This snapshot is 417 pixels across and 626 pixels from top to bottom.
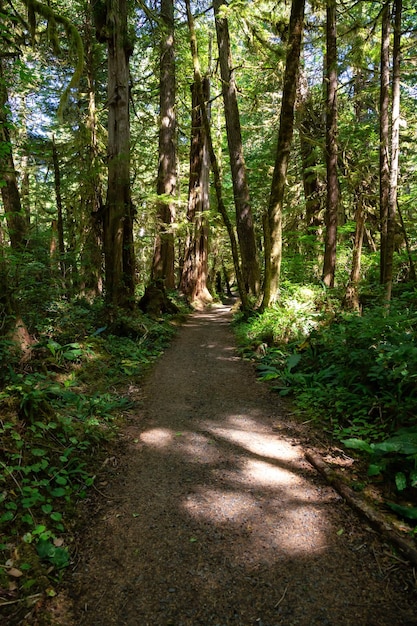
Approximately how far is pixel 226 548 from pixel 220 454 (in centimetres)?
136

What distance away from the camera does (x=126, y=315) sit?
9.07m

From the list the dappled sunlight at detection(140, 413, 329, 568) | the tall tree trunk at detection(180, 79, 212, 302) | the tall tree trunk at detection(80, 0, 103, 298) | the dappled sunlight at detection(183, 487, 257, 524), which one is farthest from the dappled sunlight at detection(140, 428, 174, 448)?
the tall tree trunk at detection(180, 79, 212, 302)

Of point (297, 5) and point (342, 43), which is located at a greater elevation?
point (342, 43)

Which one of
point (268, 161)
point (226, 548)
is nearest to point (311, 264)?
point (268, 161)

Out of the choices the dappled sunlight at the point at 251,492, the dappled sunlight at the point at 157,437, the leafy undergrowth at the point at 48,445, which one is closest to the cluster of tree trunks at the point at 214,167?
the leafy undergrowth at the point at 48,445

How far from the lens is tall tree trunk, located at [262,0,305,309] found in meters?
8.59

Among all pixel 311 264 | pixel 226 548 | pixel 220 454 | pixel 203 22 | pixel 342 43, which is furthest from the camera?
pixel 203 22

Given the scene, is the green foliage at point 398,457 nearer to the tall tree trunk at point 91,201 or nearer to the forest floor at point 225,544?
the forest floor at point 225,544

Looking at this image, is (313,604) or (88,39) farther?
(88,39)

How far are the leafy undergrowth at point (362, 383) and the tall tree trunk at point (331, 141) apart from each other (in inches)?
121

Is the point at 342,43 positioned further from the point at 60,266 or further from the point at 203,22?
the point at 60,266

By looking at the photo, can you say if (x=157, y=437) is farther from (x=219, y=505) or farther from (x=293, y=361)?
(x=293, y=361)

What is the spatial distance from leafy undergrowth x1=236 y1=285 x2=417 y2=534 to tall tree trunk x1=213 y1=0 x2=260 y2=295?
513 cm

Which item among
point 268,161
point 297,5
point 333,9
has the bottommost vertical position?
point 268,161
